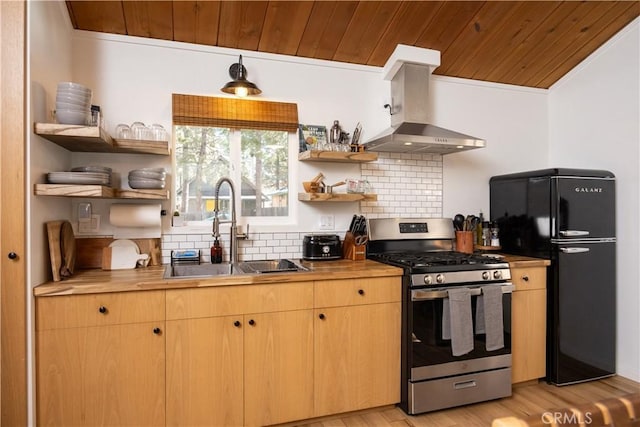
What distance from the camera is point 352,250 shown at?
2.73 meters

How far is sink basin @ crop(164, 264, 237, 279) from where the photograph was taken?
2.39 metres

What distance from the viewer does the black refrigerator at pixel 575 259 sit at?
2.74 m

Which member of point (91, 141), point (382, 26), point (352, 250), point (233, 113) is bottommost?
point (352, 250)

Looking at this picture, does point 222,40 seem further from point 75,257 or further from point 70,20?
point 75,257

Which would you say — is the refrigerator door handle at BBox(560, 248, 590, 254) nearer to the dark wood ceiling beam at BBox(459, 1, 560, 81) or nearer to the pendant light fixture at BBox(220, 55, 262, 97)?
the dark wood ceiling beam at BBox(459, 1, 560, 81)

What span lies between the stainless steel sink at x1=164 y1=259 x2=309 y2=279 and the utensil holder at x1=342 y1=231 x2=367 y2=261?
0.41m

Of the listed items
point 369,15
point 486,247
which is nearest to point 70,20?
point 369,15

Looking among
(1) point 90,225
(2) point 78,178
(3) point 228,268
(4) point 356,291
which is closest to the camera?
(2) point 78,178

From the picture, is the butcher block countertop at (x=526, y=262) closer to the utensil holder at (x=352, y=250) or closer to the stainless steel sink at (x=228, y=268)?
the utensil holder at (x=352, y=250)

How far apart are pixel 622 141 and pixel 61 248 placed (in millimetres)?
3946

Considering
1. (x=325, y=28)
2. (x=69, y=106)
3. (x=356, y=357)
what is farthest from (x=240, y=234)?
(x=325, y=28)

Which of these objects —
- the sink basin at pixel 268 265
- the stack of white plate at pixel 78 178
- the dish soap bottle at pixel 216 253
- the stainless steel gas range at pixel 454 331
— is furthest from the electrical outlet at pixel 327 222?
the stack of white plate at pixel 78 178

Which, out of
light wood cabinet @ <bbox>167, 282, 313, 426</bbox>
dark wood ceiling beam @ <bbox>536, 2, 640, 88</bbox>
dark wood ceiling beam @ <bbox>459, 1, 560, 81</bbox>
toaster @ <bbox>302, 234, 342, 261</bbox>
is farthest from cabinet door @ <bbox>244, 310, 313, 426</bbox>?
dark wood ceiling beam @ <bbox>536, 2, 640, 88</bbox>

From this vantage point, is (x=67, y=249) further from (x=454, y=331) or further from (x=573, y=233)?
(x=573, y=233)
